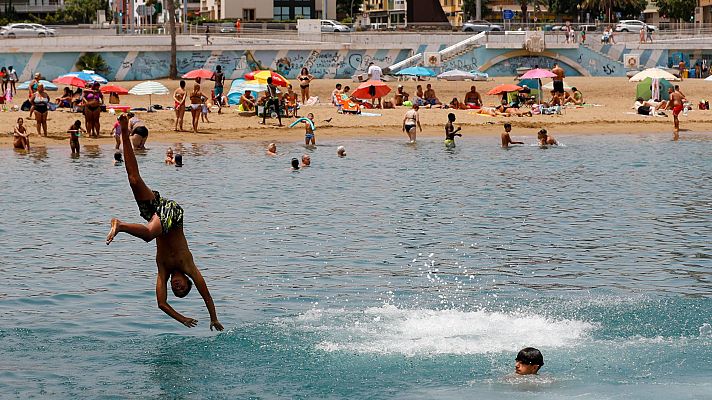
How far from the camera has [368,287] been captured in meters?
16.5

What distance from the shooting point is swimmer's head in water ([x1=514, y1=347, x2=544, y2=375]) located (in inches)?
464

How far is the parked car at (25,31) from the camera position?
60312 millimetres

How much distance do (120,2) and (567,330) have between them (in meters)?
70.9

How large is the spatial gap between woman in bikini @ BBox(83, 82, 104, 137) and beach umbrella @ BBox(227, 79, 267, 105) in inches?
245

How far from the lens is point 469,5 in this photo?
116 meters

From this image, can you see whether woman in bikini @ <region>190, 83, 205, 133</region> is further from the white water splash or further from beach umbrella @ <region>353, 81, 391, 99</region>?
the white water splash

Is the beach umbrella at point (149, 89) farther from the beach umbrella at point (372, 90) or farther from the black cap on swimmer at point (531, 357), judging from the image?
the black cap on swimmer at point (531, 357)

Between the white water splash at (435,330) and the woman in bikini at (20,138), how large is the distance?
21.3 metres

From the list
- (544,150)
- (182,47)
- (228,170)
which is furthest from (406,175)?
(182,47)

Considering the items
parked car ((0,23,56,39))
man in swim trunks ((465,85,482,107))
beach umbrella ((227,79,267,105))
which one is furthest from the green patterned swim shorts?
parked car ((0,23,56,39))

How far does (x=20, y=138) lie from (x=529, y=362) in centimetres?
2527

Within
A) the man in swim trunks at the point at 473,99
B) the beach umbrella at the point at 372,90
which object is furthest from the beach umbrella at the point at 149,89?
the man in swim trunks at the point at 473,99

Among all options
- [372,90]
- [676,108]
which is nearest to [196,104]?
[372,90]

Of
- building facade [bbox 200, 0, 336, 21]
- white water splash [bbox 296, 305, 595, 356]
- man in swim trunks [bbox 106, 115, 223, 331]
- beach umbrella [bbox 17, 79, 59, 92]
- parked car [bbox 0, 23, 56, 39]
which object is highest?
building facade [bbox 200, 0, 336, 21]
